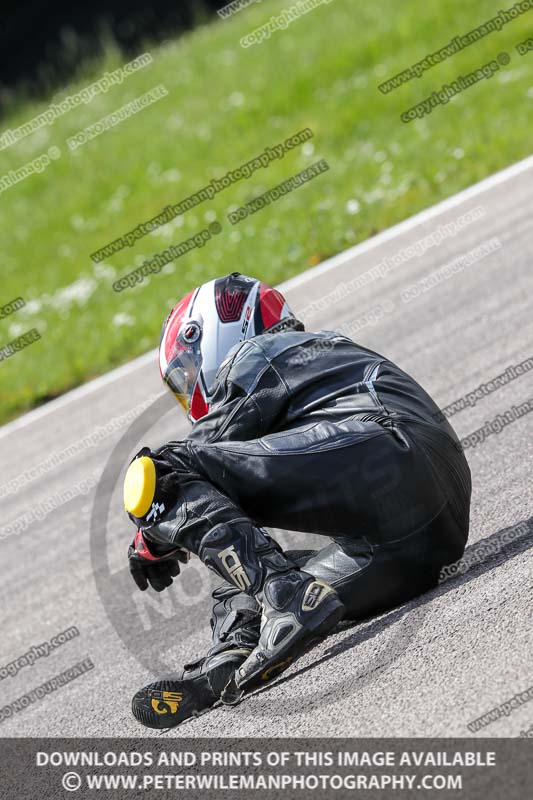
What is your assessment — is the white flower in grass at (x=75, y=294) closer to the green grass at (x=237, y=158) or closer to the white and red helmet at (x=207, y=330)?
the green grass at (x=237, y=158)

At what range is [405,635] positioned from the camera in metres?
3.53

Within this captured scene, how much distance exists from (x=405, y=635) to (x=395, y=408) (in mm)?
746

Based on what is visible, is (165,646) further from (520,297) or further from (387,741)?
(520,297)

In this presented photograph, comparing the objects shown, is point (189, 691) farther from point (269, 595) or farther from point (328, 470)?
point (328, 470)

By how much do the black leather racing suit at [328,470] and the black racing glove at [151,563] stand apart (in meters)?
0.08

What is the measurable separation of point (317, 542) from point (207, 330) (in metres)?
1.55

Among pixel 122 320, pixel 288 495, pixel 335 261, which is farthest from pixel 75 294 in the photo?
pixel 288 495

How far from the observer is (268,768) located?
3.17m

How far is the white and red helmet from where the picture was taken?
12.8 ft

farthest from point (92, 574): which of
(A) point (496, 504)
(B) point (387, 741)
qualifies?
(B) point (387, 741)

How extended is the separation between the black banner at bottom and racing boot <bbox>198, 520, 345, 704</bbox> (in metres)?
0.22

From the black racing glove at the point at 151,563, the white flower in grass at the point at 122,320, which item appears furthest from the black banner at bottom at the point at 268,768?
the white flower in grass at the point at 122,320

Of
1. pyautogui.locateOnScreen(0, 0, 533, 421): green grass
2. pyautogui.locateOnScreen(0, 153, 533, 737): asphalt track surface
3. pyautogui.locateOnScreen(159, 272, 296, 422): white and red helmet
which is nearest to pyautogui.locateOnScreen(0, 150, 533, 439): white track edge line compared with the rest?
pyautogui.locateOnScreen(0, 153, 533, 737): asphalt track surface

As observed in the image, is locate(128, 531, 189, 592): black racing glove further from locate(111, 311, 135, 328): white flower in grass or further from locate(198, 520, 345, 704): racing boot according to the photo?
locate(111, 311, 135, 328): white flower in grass
